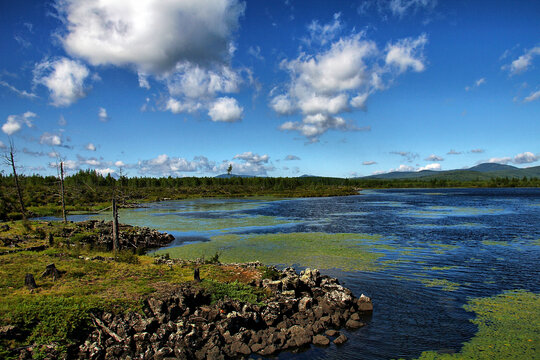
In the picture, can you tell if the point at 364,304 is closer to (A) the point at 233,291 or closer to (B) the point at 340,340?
(B) the point at 340,340

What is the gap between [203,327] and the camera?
45.5ft

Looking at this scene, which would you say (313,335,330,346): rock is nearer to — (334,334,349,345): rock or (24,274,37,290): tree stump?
(334,334,349,345): rock

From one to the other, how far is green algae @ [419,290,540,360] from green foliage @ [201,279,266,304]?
8.10m

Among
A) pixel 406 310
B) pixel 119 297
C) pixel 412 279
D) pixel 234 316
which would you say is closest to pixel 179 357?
pixel 234 316

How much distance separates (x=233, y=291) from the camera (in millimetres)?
17281

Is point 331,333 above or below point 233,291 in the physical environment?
below

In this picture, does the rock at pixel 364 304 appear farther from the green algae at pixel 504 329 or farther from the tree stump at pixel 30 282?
the tree stump at pixel 30 282

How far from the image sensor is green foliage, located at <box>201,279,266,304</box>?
16633 millimetres

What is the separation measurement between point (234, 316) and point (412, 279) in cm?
1368

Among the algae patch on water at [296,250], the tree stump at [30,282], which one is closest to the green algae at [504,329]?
the algae patch on water at [296,250]

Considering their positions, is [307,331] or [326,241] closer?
[307,331]

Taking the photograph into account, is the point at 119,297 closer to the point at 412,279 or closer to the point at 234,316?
the point at 234,316

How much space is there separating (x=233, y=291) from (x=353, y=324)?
6.34 meters

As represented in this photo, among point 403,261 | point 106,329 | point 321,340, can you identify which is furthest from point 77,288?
point 403,261
